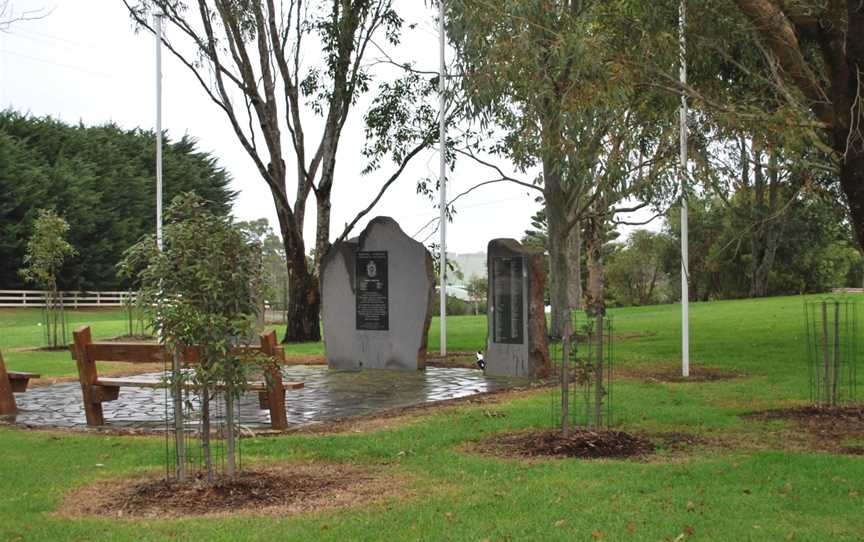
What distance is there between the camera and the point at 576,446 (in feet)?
27.2

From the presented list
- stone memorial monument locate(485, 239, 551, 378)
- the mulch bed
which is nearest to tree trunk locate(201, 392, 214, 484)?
the mulch bed

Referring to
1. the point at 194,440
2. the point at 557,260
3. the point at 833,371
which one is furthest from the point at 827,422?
the point at 557,260

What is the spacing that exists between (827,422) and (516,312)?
222 inches

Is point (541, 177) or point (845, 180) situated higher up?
point (541, 177)

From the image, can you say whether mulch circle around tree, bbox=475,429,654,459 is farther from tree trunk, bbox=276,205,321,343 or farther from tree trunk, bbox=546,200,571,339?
tree trunk, bbox=276,205,321,343

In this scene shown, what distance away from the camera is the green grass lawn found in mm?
5855

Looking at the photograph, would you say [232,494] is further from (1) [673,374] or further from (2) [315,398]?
(1) [673,374]

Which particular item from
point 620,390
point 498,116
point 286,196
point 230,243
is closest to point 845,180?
point 620,390

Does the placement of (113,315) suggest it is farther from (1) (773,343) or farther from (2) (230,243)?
(2) (230,243)

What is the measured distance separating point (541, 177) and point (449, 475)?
48.4 feet

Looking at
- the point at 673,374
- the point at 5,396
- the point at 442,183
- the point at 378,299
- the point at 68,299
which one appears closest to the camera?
the point at 5,396

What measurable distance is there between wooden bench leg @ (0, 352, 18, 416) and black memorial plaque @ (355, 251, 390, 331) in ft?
19.7

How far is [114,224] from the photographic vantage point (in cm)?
5356

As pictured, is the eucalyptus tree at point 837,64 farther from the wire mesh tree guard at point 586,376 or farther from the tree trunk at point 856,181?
the wire mesh tree guard at point 586,376
